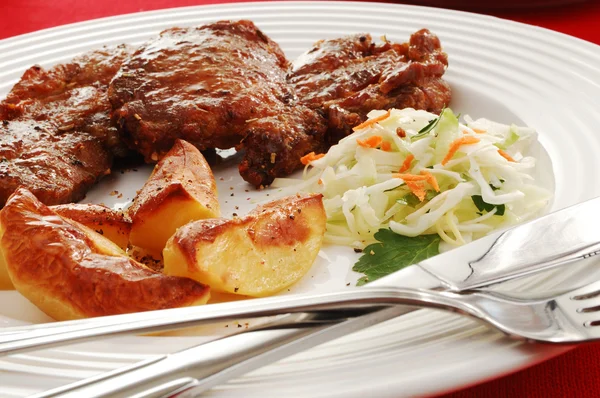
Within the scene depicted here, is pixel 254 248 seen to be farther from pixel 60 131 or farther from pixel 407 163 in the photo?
pixel 60 131

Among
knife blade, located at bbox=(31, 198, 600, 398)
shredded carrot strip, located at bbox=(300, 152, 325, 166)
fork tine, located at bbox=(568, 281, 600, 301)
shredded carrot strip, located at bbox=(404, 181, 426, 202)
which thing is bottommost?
shredded carrot strip, located at bbox=(300, 152, 325, 166)

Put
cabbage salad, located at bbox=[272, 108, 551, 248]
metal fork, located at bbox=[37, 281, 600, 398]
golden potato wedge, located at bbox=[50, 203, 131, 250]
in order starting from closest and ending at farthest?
metal fork, located at bbox=[37, 281, 600, 398] < golden potato wedge, located at bbox=[50, 203, 131, 250] < cabbage salad, located at bbox=[272, 108, 551, 248]

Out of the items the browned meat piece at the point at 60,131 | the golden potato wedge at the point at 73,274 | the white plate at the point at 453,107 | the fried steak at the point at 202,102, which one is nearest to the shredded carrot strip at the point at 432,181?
the white plate at the point at 453,107

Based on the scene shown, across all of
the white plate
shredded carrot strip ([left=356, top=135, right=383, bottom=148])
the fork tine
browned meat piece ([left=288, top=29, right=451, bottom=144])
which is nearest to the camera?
the white plate

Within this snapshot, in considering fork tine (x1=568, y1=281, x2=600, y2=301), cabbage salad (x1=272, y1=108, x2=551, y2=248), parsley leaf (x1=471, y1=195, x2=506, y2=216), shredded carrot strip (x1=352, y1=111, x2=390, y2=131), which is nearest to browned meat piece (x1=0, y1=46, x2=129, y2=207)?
cabbage salad (x1=272, y1=108, x2=551, y2=248)

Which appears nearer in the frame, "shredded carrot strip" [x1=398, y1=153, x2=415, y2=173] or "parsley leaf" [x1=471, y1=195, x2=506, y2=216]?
"parsley leaf" [x1=471, y1=195, x2=506, y2=216]

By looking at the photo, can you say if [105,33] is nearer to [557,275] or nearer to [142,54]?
[142,54]

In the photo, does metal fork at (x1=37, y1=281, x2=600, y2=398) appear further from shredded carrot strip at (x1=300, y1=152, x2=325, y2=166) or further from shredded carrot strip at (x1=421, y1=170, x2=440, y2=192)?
shredded carrot strip at (x1=300, y1=152, x2=325, y2=166)
